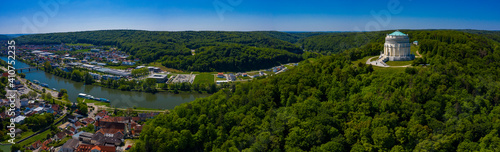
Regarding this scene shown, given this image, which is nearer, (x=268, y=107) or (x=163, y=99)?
(x=268, y=107)

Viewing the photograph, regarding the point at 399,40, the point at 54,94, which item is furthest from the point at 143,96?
the point at 399,40

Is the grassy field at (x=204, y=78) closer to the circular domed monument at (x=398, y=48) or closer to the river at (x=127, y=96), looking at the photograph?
the river at (x=127, y=96)

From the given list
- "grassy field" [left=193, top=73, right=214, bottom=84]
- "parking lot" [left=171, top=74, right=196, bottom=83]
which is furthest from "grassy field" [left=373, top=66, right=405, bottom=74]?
"parking lot" [left=171, top=74, right=196, bottom=83]

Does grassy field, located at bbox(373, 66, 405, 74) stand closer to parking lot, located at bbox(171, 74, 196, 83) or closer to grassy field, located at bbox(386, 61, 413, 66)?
grassy field, located at bbox(386, 61, 413, 66)

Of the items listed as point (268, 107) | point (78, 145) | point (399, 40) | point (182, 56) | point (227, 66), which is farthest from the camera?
point (182, 56)

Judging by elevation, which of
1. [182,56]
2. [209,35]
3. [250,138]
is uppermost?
[209,35]

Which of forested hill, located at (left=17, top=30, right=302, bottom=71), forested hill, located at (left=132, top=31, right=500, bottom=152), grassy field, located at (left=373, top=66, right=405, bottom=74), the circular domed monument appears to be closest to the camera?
forested hill, located at (left=132, top=31, right=500, bottom=152)

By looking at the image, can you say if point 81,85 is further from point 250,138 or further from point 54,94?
point 250,138
